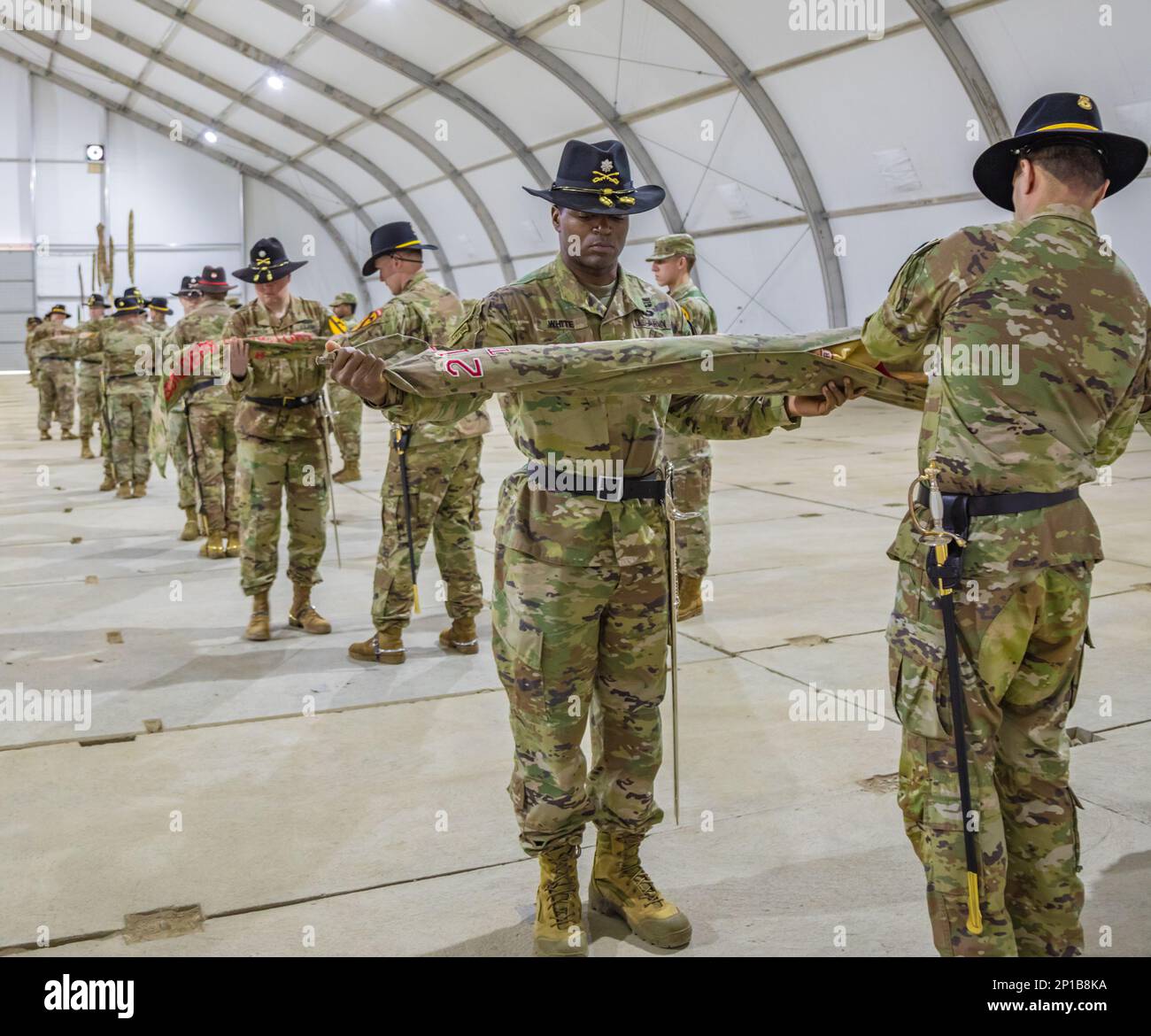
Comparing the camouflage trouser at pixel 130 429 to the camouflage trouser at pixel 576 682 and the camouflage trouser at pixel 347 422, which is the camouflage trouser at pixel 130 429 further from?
the camouflage trouser at pixel 576 682

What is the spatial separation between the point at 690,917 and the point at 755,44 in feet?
52.8

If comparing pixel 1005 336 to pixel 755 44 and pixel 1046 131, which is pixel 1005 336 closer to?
pixel 1046 131

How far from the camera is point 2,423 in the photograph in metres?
20.2

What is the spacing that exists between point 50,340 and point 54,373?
0.53 meters

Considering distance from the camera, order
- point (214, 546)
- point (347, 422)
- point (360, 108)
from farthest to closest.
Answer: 1. point (360, 108)
2. point (347, 422)
3. point (214, 546)

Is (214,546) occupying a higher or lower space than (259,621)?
higher

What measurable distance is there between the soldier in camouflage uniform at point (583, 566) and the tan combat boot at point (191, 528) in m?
6.70

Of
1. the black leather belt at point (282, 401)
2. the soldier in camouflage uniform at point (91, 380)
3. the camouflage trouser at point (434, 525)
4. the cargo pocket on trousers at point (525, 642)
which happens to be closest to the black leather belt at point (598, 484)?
the cargo pocket on trousers at point (525, 642)

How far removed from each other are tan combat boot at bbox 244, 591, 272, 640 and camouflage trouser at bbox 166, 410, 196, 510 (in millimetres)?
2760

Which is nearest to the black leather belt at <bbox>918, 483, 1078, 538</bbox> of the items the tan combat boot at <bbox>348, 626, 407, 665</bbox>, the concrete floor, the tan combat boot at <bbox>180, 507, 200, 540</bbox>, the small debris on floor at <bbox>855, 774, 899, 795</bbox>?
the concrete floor

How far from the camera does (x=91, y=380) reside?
14141mm

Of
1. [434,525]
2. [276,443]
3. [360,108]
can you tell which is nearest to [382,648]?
[434,525]

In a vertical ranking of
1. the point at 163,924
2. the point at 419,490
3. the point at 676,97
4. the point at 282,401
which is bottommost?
the point at 163,924

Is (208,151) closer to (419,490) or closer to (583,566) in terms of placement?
(419,490)
